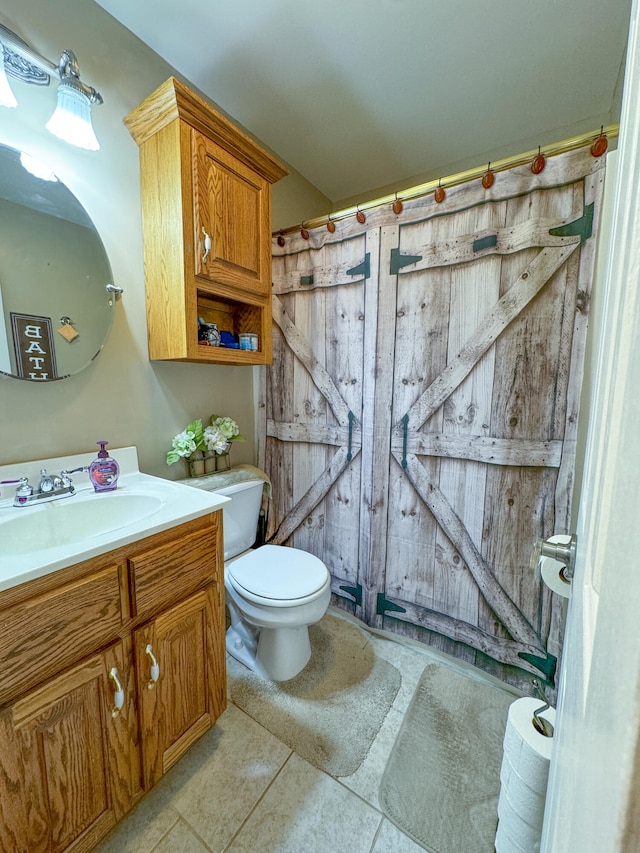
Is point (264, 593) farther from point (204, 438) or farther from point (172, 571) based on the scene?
point (204, 438)

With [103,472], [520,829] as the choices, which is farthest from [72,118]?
[520,829]

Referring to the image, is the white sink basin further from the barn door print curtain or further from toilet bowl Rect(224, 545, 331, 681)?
the barn door print curtain

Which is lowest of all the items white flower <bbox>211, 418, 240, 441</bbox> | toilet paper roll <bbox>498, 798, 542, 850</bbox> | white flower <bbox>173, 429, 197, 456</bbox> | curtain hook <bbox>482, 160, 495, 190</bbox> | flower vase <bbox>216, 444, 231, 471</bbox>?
toilet paper roll <bbox>498, 798, 542, 850</bbox>

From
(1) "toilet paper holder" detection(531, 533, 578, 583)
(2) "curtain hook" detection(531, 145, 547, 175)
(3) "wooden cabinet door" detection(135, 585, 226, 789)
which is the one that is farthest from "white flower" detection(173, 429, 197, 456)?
(2) "curtain hook" detection(531, 145, 547, 175)

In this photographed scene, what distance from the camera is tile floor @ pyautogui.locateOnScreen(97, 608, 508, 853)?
3.14 ft

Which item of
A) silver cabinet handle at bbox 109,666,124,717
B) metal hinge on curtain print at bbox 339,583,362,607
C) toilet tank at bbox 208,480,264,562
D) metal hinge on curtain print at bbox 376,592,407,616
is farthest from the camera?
metal hinge on curtain print at bbox 339,583,362,607

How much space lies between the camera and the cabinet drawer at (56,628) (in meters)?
0.69

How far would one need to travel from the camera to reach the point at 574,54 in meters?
1.36

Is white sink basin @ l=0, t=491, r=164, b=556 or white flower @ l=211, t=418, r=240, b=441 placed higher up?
white flower @ l=211, t=418, r=240, b=441

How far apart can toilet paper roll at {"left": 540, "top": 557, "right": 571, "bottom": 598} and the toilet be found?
0.85 meters

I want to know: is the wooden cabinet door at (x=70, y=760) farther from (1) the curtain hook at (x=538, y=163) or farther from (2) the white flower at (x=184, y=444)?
(1) the curtain hook at (x=538, y=163)

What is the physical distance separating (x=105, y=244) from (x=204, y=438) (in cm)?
86

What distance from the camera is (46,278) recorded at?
114cm

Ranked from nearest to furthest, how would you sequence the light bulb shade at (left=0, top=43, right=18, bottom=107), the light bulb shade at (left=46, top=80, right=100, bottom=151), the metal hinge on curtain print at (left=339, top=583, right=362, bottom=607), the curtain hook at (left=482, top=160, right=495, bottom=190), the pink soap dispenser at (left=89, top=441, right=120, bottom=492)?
the light bulb shade at (left=0, top=43, right=18, bottom=107), the light bulb shade at (left=46, top=80, right=100, bottom=151), the pink soap dispenser at (left=89, top=441, right=120, bottom=492), the curtain hook at (left=482, top=160, right=495, bottom=190), the metal hinge on curtain print at (left=339, top=583, right=362, bottom=607)
